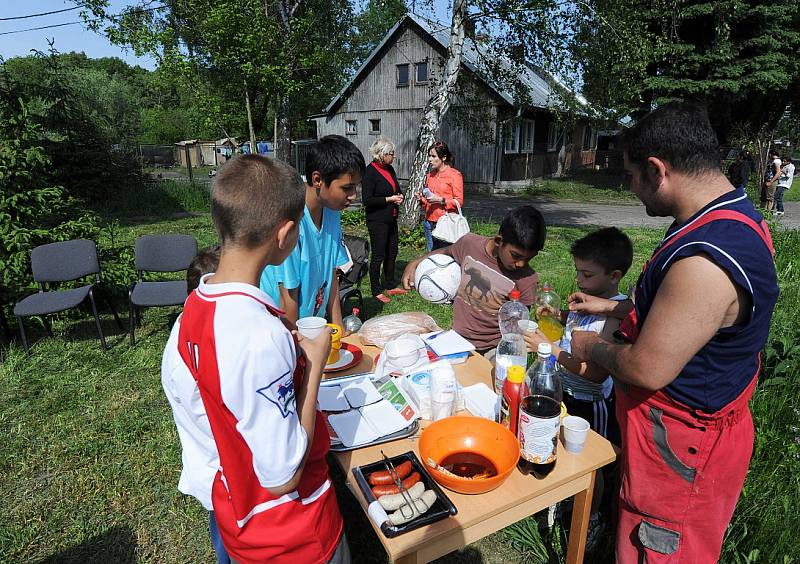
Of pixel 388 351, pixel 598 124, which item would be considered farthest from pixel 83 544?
pixel 598 124

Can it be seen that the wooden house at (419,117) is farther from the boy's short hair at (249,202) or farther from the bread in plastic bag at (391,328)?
the boy's short hair at (249,202)

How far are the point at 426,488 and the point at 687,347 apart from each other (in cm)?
96

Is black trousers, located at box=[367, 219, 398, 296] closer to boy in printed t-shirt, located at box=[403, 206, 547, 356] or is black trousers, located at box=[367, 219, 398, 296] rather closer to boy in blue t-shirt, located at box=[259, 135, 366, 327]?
boy in printed t-shirt, located at box=[403, 206, 547, 356]

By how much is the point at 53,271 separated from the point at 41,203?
1015 millimetres

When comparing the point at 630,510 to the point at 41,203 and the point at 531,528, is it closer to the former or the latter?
the point at 531,528

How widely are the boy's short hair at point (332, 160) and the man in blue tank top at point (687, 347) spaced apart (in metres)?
1.32

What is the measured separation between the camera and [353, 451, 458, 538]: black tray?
1398mm

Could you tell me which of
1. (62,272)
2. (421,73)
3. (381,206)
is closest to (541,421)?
(381,206)

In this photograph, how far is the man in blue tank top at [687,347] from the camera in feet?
4.40

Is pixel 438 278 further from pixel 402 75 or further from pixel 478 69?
pixel 402 75

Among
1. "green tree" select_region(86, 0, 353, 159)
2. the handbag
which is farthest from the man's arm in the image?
"green tree" select_region(86, 0, 353, 159)

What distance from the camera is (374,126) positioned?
2219 cm

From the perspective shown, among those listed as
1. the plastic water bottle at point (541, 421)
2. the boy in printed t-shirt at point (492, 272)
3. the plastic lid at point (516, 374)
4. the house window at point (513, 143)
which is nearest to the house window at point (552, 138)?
the house window at point (513, 143)

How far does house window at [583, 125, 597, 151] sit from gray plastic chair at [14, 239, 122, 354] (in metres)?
29.6
